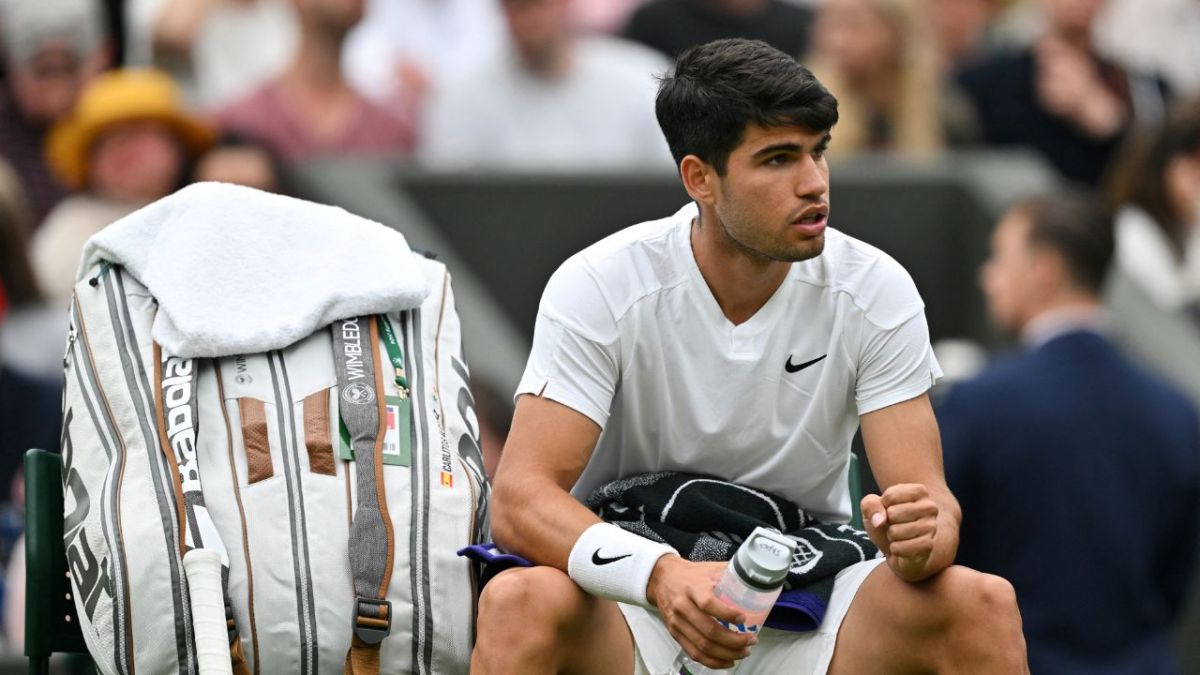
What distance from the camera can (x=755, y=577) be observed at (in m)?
3.79

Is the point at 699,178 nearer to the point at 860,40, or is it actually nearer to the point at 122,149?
the point at 122,149

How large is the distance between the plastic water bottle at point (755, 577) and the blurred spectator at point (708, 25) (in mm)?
5362

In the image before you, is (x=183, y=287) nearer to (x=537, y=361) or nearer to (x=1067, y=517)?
(x=537, y=361)

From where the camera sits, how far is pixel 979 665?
12.8 ft

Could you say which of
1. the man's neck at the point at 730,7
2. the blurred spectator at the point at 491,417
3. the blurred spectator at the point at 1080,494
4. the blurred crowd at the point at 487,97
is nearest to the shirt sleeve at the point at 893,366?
the blurred spectator at the point at 1080,494

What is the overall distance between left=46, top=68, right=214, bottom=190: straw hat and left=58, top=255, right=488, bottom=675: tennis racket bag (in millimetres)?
3466

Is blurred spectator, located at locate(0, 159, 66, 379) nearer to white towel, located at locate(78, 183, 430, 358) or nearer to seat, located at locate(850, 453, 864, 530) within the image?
white towel, located at locate(78, 183, 430, 358)

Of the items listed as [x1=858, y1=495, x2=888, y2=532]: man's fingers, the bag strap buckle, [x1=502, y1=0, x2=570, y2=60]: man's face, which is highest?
[x1=502, y1=0, x2=570, y2=60]: man's face

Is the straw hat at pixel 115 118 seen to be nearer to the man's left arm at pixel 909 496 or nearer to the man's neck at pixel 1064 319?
the man's neck at pixel 1064 319

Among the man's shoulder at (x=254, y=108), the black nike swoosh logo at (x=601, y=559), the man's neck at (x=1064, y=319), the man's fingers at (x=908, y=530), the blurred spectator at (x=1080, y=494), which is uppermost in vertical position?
the man's fingers at (x=908, y=530)

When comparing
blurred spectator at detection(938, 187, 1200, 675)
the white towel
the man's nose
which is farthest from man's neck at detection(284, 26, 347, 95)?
the man's nose

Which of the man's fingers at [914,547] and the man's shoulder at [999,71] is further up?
the man's fingers at [914,547]

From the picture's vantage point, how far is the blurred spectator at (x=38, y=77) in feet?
27.0

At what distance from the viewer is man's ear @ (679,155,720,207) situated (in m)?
4.23
